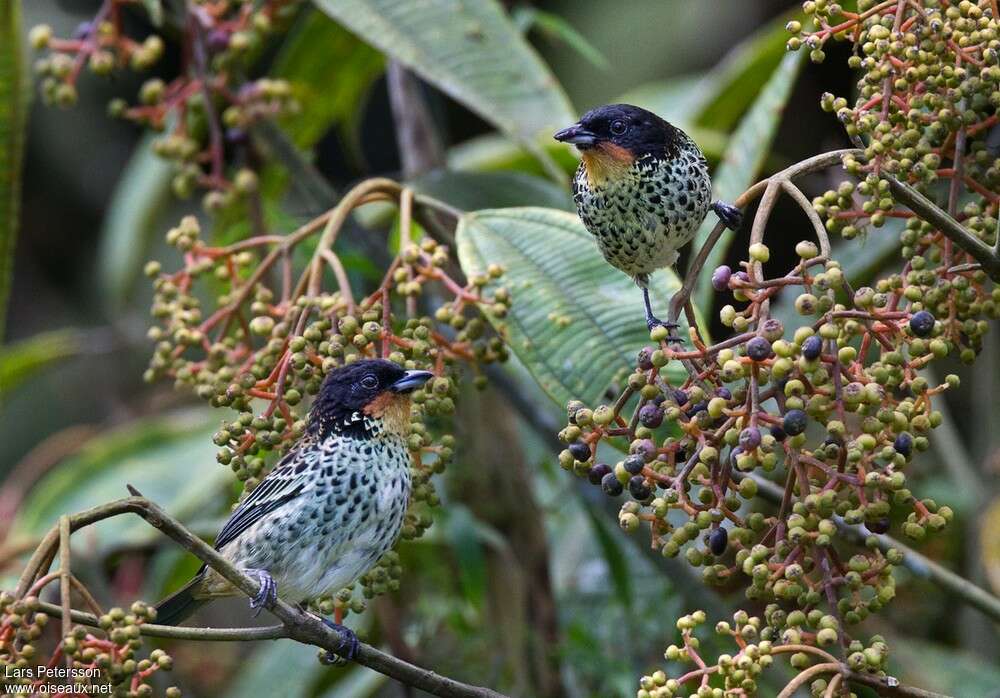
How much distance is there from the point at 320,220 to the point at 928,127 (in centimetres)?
95

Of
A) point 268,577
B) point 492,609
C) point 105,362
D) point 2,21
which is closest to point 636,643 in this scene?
point 492,609

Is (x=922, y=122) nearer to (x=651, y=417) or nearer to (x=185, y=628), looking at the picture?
(x=651, y=417)

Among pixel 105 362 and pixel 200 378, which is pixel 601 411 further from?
pixel 105 362

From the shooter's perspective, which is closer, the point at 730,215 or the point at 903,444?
the point at 903,444

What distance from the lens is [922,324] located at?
1648 millimetres

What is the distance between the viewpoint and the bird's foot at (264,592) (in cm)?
188

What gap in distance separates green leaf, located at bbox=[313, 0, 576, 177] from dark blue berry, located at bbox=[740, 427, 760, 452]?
3.95 ft

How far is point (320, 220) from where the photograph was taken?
2.27 m

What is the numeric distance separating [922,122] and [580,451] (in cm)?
65

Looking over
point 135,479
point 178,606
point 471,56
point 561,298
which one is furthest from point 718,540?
point 135,479

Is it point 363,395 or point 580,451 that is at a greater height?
point 580,451

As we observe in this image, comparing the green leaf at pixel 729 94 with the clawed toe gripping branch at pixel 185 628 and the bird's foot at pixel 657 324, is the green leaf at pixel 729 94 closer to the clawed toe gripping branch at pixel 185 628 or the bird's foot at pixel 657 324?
the bird's foot at pixel 657 324

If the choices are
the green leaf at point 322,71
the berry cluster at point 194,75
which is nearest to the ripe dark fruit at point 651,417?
the berry cluster at point 194,75

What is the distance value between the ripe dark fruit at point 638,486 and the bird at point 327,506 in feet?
2.28
